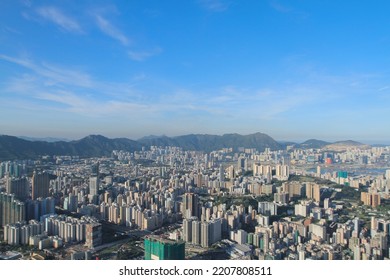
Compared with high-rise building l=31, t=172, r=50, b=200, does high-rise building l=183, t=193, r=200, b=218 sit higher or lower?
lower

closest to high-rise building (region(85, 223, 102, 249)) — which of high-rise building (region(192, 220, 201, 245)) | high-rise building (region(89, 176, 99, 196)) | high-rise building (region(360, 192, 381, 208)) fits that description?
high-rise building (region(192, 220, 201, 245))

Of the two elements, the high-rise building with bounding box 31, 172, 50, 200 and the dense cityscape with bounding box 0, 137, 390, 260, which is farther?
the high-rise building with bounding box 31, 172, 50, 200

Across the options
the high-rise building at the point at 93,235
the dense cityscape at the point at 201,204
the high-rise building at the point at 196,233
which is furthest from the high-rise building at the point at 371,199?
the high-rise building at the point at 93,235

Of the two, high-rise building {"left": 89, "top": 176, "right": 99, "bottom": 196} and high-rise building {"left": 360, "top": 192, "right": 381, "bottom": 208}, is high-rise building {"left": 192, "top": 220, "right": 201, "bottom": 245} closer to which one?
high-rise building {"left": 89, "top": 176, "right": 99, "bottom": 196}

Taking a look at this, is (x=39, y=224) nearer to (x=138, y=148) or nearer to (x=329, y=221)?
(x=138, y=148)

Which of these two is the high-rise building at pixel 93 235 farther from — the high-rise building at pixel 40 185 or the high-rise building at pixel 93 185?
the high-rise building at pixel 93 185
